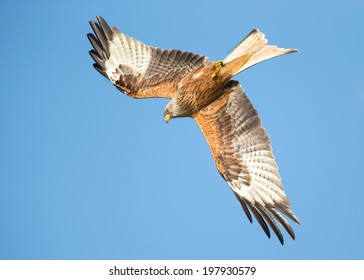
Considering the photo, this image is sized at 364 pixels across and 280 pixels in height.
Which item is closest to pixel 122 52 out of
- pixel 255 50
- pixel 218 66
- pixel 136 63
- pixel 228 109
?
pixel 136 63

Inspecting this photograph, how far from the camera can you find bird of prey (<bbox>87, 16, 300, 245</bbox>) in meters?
7.91

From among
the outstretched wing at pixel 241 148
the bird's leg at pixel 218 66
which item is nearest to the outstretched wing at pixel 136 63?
the bird's leg at pixel 218 66

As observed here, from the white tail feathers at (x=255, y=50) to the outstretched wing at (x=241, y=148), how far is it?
1.90 feet

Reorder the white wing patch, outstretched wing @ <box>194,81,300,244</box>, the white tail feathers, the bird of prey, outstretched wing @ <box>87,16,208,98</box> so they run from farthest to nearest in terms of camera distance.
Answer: the white wing patch
outstretched wing @ <box>87,16,208,98</box>
outstretched wing @ <box>194,81,300,244</box>
the bird of prey
the white tail feathers

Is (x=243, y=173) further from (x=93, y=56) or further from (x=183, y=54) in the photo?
(x=93, y=56)

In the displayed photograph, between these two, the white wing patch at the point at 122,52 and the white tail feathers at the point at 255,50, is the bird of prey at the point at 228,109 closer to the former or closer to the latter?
the white tail feathers at the point at 255,50

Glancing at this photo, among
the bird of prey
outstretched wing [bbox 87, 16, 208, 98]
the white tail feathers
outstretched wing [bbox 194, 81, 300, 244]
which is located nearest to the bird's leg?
the bird of prey

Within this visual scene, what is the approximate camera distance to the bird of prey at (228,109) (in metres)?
7.91

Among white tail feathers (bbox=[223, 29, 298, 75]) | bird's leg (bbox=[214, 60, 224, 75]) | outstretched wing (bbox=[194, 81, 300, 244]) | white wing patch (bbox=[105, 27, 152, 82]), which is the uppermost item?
white wing patch (bbox=[105, 27, 152, 82])

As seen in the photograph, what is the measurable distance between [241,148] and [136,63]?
2181 mm

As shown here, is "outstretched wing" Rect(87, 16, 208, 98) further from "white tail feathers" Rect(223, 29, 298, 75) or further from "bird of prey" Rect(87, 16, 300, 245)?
"white tail feathers" Rect(223, 29, 298, 75)

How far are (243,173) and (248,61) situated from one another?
1.53 metres
